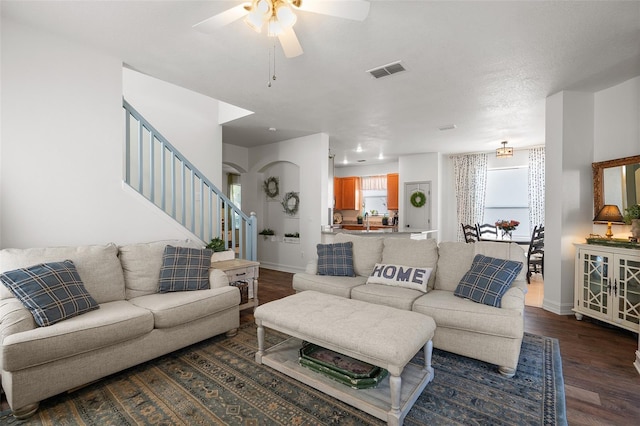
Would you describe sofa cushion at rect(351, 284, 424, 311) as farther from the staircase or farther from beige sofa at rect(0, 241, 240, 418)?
the staircase

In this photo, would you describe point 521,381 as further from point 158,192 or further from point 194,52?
point 158,192

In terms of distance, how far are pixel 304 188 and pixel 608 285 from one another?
15.3 feet

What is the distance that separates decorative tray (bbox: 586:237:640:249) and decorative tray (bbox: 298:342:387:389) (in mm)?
2893

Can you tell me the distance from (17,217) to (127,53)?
1.83 meters

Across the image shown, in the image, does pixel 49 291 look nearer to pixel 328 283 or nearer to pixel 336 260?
pixel 328 283

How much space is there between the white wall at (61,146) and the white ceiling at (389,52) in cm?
23

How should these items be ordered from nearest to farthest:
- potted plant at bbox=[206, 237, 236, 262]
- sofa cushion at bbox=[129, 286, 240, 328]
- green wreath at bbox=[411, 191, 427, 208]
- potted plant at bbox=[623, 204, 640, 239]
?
sofa cushion at bbox=[129, 286, 240, 328]
potted plant at bbox=[623, 204, 640, 239]
potted plant at bbox=[206, 237, 236, 262]
green wreath at bbox=[411, 191, 427, 208]

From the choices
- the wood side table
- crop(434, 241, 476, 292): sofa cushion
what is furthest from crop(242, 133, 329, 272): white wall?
crop(434, 241, 476, 292): sofa cushion

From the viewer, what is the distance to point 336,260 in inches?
144

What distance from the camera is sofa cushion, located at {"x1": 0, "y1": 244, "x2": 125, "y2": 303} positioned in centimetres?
230

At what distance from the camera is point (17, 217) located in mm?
2600

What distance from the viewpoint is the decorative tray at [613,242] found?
2.95 m

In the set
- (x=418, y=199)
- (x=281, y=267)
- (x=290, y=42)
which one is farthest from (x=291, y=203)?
(x=290, y=42)

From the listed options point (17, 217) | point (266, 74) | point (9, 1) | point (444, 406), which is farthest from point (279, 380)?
point (9, 1)
